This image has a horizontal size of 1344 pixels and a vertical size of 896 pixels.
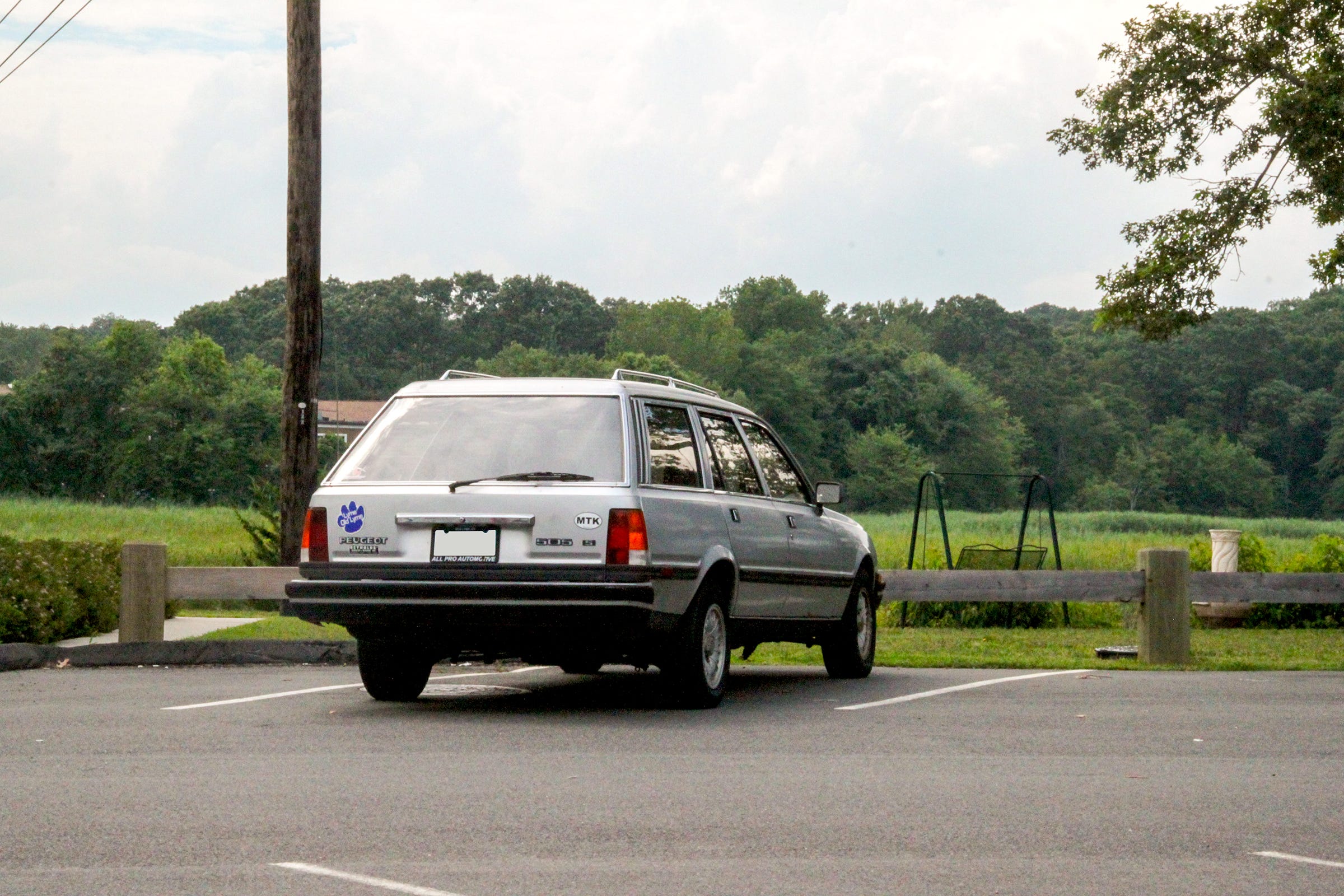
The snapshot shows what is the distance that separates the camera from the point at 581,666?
11.1 meters

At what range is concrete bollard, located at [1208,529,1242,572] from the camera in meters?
21.4

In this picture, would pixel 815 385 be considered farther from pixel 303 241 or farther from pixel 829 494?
pixel 829 494

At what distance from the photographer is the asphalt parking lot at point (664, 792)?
516cm

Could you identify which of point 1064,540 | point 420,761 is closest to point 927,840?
point 420,761

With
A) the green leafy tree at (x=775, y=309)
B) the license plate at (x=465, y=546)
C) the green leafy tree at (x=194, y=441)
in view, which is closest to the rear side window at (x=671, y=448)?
the license plate at (x=465, y=546)

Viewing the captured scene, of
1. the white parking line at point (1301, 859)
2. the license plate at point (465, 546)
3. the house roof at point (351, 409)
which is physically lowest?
the white parking line at point (1301, 859)

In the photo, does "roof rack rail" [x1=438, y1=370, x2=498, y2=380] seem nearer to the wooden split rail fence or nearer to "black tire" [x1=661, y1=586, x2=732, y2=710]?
"black tire" [x1=661, y1=586, x2=732, y2=710]

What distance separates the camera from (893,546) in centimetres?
3572

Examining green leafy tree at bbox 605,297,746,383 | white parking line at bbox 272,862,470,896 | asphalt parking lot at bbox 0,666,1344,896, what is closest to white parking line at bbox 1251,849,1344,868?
asphalt parking lot at bbox 0,666,1344,896

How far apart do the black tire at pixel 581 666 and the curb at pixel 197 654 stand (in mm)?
1849

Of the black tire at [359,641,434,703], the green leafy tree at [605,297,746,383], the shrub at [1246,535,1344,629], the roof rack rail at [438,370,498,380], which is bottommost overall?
the shrub at [1246,535,1344,629]

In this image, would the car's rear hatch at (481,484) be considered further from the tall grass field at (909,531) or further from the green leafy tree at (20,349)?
the green leafy tree at (20,349)

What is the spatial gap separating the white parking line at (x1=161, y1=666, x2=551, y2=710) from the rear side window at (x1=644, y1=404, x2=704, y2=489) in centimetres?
273

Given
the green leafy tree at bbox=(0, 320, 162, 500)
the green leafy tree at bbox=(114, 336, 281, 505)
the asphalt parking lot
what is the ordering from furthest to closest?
the green leafy tree at bbox=(0, 320, 162, 500), the green leafy tree at bbox=(114, 336, 281, 505), the asphalt parking lot
